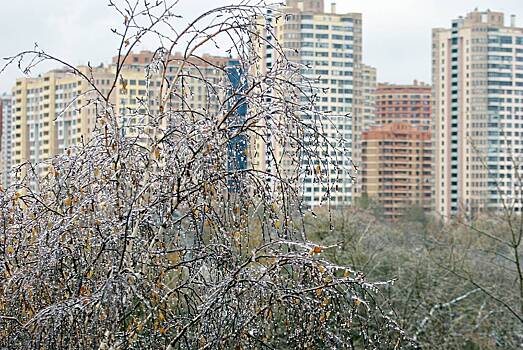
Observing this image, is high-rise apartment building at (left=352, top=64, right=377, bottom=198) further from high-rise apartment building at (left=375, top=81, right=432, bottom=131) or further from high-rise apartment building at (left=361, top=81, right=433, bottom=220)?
high-rise apartment building at (left=375, top=81, right=432, bottom=131)

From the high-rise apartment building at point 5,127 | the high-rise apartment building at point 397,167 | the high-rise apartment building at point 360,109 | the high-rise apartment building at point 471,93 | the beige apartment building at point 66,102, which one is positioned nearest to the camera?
the beige apartment building at point 66,102

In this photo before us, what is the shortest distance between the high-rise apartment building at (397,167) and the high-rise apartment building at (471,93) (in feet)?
3.73

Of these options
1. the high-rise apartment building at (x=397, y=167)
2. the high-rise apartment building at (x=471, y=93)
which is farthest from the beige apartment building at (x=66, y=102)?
the high-rise apartment building at (x=471, y=93)

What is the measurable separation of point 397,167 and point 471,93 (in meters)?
3.25

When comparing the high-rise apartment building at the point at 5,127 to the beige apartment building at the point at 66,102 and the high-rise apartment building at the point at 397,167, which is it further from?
the high-rise apartment building at the point at 397,167

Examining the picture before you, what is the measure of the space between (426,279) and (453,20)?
22.4m

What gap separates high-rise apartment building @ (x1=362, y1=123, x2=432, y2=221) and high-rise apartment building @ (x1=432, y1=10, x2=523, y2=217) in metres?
1.14

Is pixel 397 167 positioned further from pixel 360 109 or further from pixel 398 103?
pixel 398 103

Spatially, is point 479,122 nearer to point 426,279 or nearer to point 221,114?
point 426,279

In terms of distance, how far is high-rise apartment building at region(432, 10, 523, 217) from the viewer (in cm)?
2972

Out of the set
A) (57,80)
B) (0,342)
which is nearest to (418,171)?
(57,80)

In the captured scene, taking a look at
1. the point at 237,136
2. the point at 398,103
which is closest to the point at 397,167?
the point at 398,103

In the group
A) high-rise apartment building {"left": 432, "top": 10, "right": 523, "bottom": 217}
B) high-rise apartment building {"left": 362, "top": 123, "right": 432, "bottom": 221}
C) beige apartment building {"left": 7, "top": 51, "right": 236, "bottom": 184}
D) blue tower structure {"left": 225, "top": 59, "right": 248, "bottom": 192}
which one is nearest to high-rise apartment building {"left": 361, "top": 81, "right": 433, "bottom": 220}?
high-rise apartment building {"left": 362, "top": 123, "right": 432, "bottom": 221}

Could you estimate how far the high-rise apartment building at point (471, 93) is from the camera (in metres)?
29.7
